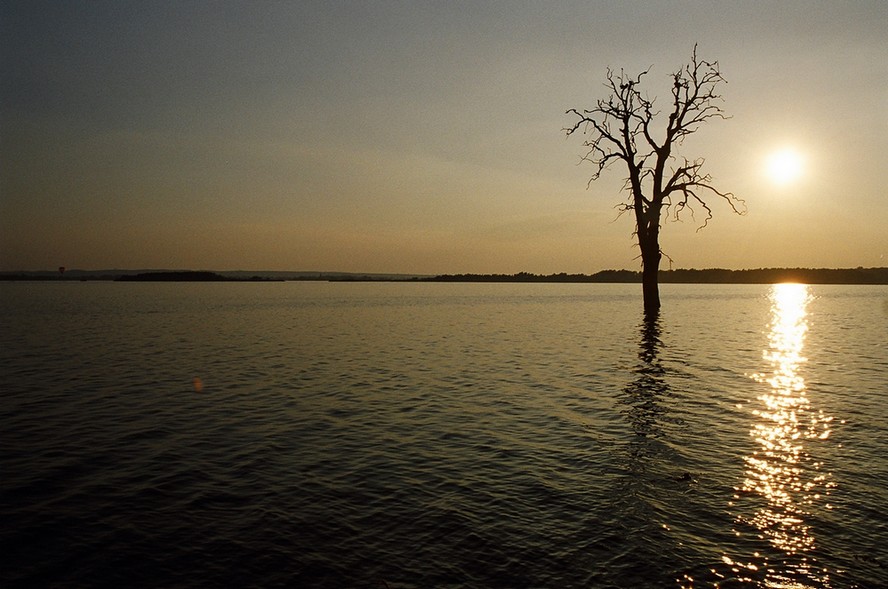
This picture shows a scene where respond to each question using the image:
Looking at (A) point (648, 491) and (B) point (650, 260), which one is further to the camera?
(B) point (650, 260)

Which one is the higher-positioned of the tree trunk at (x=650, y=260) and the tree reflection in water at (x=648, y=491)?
the tree trunk at (x=650, y=260)

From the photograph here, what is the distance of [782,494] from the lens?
34.1 ft

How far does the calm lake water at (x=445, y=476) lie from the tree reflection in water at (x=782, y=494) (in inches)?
1.9

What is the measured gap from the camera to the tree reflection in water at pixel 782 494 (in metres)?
7.58

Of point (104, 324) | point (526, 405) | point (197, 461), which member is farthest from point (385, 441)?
point (104, 324)

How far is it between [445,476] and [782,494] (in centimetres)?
623

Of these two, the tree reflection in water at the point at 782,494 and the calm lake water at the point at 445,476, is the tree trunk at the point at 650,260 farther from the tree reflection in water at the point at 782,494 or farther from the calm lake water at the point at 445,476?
the tree reflection in water at the point at 782,494

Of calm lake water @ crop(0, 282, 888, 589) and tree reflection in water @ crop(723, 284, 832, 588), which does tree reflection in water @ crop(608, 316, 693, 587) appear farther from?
tree reflection in water @ crop(723, 284, 832, 588)

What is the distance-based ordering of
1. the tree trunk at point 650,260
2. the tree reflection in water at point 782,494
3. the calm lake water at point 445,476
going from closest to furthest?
the tree reflection in water at point 782,494 < the calm lake water at point 445,476 < the tree trunk at point 650,260

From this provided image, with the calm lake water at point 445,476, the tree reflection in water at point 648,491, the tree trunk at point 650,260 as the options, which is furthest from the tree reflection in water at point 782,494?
the tree trunk at point 650,260

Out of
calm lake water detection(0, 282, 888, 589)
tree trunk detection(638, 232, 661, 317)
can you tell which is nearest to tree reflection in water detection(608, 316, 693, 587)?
calm lake water detection(0, 282, 888, 589)

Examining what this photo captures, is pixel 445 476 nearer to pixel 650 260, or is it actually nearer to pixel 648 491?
pixel 648 491

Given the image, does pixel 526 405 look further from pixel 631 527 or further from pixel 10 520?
pixel 10 520

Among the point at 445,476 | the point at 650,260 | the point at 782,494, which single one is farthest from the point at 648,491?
the point at 650,260
